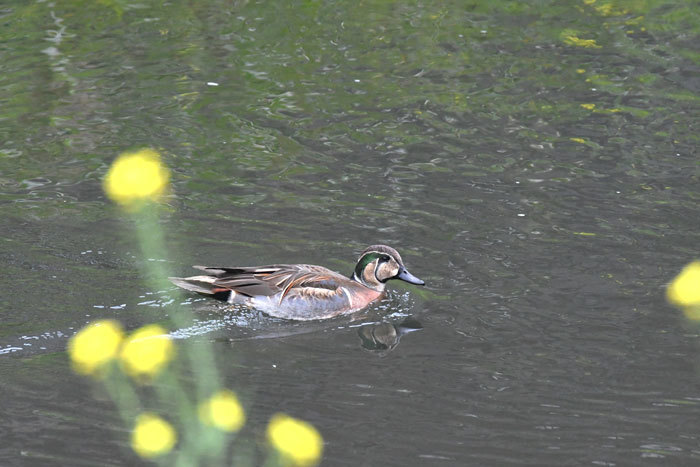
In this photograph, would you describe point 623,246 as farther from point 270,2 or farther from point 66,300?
point 270,2

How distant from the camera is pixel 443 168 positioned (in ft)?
41.0

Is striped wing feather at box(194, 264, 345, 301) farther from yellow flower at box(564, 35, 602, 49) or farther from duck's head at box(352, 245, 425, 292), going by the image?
yellow flower at box(564, 35, 602, 49)

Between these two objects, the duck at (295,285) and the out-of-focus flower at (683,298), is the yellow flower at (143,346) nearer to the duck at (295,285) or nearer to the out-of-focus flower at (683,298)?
the duck at (295,285)

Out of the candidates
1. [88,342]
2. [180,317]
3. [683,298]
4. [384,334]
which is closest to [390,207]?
[384,334]

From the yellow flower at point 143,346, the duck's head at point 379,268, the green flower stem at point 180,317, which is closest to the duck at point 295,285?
the duck's head at point 379,268

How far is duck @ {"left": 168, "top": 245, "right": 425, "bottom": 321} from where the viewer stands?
9.80 metres

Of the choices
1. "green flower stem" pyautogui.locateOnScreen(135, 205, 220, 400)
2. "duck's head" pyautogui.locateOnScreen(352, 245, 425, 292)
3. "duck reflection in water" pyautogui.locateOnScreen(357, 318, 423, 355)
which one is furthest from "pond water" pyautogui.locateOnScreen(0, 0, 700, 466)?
"duck's head" pyautogui.locateOnScreen(352, 245, 425, 292)

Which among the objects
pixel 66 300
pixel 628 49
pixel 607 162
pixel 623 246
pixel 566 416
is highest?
pixel 628 49

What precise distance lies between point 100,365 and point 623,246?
Answer: 5.03 meters

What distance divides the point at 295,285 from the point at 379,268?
0.82 m

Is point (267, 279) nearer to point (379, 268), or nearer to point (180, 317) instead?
point (180, 317)

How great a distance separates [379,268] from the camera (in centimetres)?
1007

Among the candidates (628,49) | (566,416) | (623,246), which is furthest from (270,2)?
(566,416)

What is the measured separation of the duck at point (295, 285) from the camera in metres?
9.80
